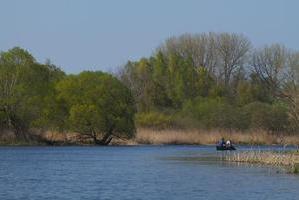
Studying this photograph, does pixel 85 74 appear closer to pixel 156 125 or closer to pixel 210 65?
pixel 156 125

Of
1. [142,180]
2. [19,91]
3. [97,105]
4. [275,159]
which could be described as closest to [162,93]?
[97,105]

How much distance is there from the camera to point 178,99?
102 m

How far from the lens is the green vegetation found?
263 ft

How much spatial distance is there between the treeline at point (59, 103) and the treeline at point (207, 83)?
30.9ft

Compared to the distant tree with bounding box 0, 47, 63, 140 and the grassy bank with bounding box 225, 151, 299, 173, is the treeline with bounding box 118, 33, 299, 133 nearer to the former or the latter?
the distant tree with bounding box 0, 47, 63, 140

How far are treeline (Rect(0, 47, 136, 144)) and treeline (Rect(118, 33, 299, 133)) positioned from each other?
941cm

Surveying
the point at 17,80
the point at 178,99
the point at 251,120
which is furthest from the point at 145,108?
the point at 17,80

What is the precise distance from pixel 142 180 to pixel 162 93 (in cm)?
6397

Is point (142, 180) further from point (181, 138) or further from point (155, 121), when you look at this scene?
point (155, 121)

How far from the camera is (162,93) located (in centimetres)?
10169

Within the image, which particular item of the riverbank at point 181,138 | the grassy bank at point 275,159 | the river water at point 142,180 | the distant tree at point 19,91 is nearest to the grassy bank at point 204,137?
the riverbank at point 181,138

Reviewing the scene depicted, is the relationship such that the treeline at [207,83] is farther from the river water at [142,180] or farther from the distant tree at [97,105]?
the river water at [142,180]

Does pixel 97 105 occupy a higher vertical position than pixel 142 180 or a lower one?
higher

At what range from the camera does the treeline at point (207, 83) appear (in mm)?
92625
